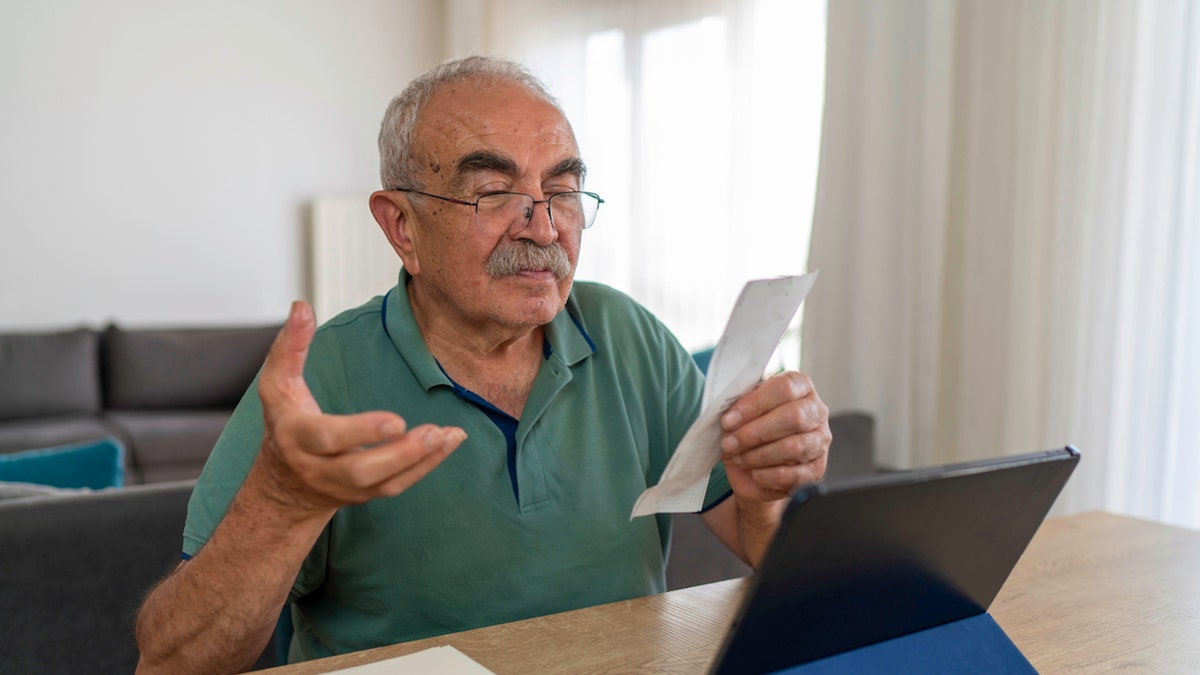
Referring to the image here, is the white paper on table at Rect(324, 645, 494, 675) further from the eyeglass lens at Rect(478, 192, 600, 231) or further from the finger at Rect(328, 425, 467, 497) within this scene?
the eyeglass lens at Rect(478, 192, 600, 231)

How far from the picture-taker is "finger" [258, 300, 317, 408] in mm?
765

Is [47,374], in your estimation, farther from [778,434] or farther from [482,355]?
[778,434]

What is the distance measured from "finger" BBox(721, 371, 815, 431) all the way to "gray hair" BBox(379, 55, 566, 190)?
1.70ft

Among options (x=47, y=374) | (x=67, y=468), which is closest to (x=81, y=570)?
(x=67, y=468)

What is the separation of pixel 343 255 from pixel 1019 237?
152 inches

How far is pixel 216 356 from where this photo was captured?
4.76 metres

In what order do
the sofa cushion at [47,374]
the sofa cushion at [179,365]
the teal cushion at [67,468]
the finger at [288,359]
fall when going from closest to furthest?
the finger at [288,359] < the teal cushion at [67,468] < the sofa cushion at [47,374] < the sofa cushion at [179,365]

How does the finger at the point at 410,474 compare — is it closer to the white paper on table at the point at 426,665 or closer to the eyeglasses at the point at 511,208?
the white paper on table at the point at 426,665

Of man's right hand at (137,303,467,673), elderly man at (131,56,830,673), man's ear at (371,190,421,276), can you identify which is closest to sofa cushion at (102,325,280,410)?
man's ear at (371,190,421,276)

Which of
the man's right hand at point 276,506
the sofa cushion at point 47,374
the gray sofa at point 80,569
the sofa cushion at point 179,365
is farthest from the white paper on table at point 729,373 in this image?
the sofa cushion at point 47,374

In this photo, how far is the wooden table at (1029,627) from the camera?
0.84 m

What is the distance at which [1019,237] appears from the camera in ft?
9.16

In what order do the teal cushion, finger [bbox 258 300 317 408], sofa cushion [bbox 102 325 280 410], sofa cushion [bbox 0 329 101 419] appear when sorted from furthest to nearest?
sofa cushion [bbox 102 325 280 410] → sofa cushion [bbox 0 329 101 419] → the teal cushion → finger [bbox 258 300 317 408]

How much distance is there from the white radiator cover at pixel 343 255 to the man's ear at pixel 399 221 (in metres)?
4.31
